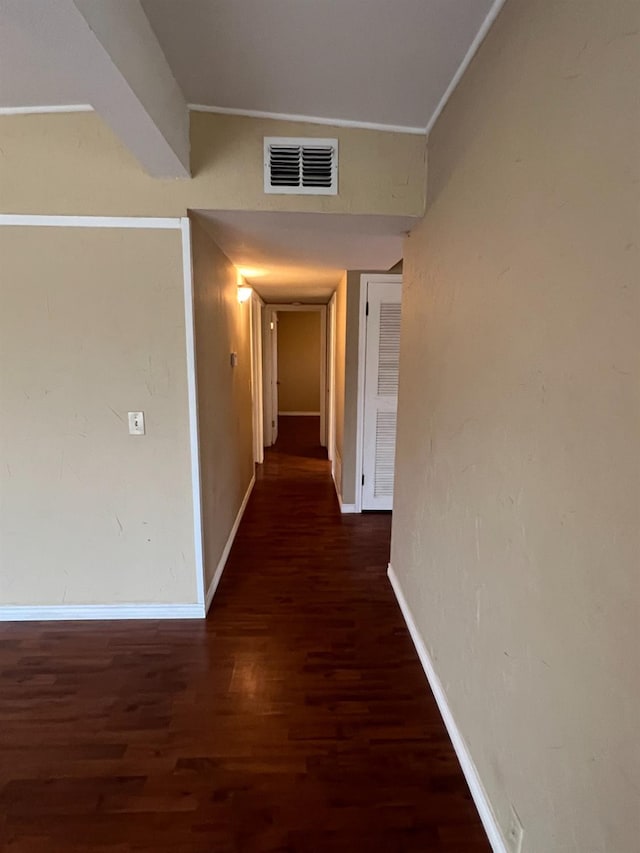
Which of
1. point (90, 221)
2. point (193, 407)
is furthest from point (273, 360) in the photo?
point (90, 221)

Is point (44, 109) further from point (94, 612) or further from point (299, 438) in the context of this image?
point (299, 438)

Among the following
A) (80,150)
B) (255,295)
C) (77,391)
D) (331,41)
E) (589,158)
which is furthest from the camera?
(255,295)

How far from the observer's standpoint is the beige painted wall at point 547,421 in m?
0.80

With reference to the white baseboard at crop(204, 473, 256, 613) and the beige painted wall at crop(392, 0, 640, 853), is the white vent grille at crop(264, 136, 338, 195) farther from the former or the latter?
the white baseboard at crop(204, 473, 256, 613)

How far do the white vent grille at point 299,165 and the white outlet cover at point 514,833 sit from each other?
242 centimetres

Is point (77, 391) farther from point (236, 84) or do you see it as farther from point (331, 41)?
point (331, 41)

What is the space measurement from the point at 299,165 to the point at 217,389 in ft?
4.46

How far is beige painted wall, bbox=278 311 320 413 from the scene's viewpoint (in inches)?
351

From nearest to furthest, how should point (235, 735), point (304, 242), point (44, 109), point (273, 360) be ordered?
point (235, 735)
point (44, 109)
point (304, 242)
point (273, 360)

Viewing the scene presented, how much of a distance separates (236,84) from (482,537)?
200cm

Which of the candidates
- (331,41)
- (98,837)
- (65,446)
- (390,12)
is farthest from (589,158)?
(65,446)

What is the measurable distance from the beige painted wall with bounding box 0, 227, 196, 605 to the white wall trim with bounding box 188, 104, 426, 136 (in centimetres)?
57

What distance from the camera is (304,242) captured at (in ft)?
8.82

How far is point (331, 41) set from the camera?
1524 millimetres
